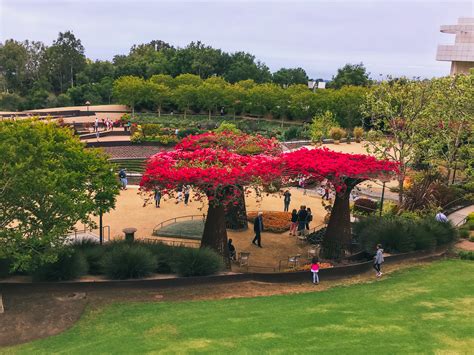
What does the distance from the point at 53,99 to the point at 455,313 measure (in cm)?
6348

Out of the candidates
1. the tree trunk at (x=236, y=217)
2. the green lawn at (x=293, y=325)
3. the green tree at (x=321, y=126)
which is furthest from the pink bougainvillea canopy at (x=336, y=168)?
the green tree at (x=321, y=126)

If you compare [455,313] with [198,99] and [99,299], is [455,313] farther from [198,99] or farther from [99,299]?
[198,99]

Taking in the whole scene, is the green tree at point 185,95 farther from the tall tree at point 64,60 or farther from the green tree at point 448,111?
the green tree at point 448,111

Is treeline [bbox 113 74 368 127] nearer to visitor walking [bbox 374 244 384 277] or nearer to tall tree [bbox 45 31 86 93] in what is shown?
tall tree [bbox 45 31 86 93]

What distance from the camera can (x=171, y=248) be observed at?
16906mm

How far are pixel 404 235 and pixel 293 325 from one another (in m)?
9.10

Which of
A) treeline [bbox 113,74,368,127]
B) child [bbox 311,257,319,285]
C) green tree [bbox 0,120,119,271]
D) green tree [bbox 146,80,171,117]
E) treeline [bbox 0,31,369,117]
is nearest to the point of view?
green tree [bbox 0,120,119,271]

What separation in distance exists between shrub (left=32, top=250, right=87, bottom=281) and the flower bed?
10.7 m

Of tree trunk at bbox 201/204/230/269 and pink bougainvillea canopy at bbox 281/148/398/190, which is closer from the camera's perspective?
pink bougainvillea canopy at bbox 281/148/398/190

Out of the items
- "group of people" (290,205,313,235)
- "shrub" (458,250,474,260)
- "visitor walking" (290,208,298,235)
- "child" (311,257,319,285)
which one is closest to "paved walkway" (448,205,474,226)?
"shrub" (458,250,474,260)

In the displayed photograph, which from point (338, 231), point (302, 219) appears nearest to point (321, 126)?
point (302, 219)

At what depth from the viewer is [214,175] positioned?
15.6 m

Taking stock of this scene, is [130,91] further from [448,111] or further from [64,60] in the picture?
[448,111]

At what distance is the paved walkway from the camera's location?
24.6 meters
